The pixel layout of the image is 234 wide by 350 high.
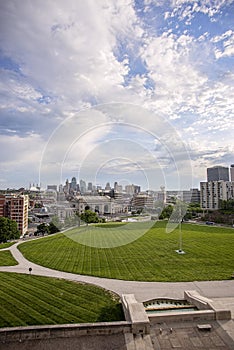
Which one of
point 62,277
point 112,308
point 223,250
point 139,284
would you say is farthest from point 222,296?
point 223,250

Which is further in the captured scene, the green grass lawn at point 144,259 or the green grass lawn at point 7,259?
the green grass lawn at point 7,259

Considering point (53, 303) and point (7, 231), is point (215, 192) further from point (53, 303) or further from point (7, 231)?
point (53, 303)

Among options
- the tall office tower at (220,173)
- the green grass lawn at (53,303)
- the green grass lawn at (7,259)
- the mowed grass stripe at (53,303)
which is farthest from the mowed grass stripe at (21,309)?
the tall office tower at (220,173)

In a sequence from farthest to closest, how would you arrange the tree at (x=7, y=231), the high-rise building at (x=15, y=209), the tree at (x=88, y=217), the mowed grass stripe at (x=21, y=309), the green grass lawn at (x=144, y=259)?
1. the high-rise building at (x=15, y=209)
2. the tree at (x=88, y=217)
3. the tree at (x=7, y=231)
4. the green grass lawn at (x=144, y=259)
5. the mowed grass stripe at (x=21, y=309)

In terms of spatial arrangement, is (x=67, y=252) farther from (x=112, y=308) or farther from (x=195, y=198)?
(x=195, y=198)

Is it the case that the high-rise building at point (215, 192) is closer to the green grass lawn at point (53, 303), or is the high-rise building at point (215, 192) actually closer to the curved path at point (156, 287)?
the curved path at point (156, 287)

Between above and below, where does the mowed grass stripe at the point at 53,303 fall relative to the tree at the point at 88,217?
below

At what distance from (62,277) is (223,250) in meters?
14.0

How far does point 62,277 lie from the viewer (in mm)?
14836

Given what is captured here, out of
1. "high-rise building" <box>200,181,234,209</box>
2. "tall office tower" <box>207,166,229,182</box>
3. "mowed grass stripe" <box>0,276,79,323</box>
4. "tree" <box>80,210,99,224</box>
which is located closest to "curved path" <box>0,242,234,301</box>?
"mowed grass stripe" <box>0,276,79,323</box>

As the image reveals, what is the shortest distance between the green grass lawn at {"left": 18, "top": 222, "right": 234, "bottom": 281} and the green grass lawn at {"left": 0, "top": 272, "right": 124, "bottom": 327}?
2.93 meters

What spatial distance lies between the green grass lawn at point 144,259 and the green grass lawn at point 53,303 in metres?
2.93

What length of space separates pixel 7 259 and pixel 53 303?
1124cm

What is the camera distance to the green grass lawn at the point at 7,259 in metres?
18.7
